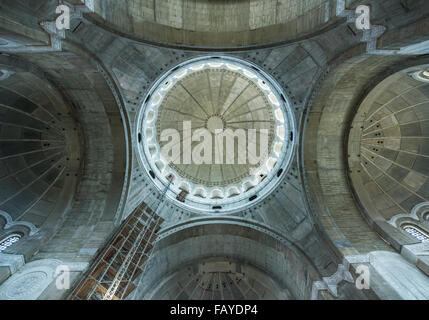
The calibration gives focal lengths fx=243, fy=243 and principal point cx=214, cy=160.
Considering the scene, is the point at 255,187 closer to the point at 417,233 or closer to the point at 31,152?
the point at 417,233

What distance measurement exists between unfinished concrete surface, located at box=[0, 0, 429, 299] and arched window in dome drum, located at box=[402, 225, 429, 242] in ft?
0.47

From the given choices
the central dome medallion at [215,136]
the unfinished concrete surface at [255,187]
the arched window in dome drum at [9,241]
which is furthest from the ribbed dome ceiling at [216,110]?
the arched window in dome drum at [9,241]

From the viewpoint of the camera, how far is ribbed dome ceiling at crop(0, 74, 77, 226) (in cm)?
1407

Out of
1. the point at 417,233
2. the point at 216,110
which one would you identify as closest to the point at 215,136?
the point at 216,110

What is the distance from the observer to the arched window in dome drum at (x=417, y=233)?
12176 mm

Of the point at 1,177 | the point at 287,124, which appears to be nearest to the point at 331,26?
the point at 287,124

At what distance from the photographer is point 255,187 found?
15664 mm

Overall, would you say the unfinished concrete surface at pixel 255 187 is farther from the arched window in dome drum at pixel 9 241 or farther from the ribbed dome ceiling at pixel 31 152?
the arched window in dome drum at pixel 9 241

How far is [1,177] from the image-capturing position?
14570mm

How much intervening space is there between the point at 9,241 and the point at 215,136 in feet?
50.9

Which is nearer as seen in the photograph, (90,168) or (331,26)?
(331,26)

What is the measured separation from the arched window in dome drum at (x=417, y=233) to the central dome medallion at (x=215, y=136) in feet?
23.4

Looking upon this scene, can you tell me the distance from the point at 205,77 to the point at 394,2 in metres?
13.6
